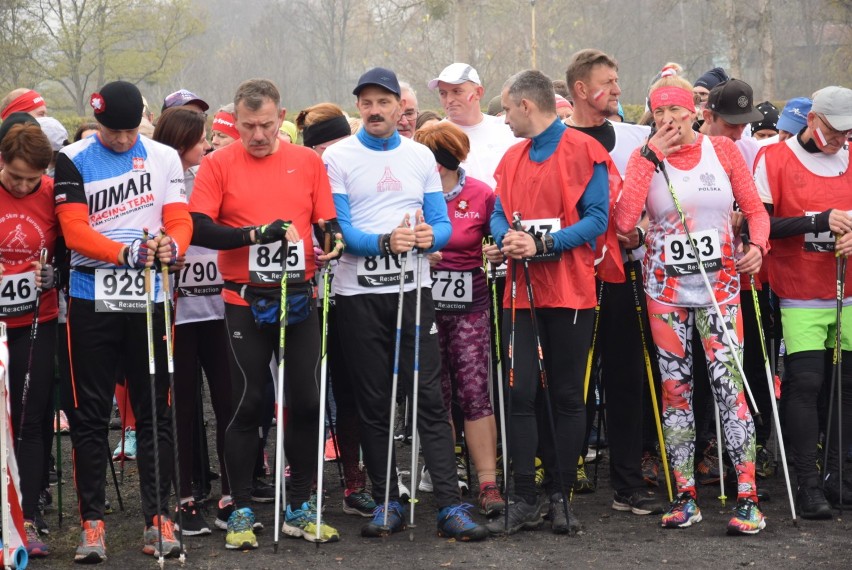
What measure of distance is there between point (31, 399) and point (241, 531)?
1.21 m

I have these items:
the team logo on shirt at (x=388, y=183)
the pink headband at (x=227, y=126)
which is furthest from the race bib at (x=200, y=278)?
the team logo on shirt at (x=388, y=183)

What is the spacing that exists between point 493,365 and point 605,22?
3826cm

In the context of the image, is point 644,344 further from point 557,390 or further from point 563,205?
point 563,205

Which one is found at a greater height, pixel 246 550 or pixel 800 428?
pixel 800 428

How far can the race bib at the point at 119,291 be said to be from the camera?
212 inches

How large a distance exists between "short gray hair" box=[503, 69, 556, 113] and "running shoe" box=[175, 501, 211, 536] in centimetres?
270

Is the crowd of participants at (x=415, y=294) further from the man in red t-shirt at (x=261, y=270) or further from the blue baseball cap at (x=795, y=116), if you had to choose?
the blue baseball cap at (x=795, y=116)

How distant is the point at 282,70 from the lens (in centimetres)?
4931

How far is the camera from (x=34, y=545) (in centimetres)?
552

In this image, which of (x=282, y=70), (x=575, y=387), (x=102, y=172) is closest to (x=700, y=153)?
(x=575, y=387)

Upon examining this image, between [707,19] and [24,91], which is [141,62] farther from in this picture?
[24,91]

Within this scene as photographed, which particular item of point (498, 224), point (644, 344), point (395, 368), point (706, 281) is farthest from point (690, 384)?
point (395, 368)

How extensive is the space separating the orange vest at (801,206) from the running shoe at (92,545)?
3817 millimetres

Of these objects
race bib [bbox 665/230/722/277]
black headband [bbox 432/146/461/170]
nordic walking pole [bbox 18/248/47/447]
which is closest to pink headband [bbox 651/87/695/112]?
race bib [bbox 665/230/722/277]
